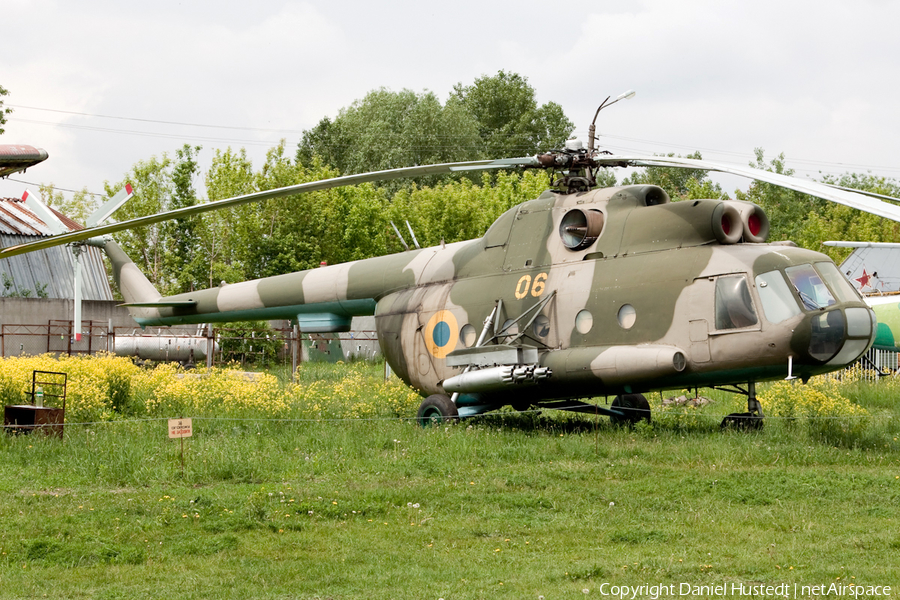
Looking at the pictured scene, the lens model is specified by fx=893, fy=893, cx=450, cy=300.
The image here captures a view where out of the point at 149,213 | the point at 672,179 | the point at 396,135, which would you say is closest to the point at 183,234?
the point at 149,213

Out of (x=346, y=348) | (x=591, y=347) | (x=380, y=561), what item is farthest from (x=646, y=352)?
(x=346, y=348)

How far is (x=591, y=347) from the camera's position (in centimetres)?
1452

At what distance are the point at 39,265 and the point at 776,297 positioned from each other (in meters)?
43.6

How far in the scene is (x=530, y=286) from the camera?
51.4 feet

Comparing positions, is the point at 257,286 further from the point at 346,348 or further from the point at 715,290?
the point at 346,348

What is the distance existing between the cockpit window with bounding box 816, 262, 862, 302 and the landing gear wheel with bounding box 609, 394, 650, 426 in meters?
4.26

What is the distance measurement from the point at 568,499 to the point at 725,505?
1.77m

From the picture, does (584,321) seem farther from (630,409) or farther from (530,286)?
(630,409)

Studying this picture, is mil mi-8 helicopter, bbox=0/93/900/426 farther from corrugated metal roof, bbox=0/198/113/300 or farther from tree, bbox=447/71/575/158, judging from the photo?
tree, bbox=447/71/575/158

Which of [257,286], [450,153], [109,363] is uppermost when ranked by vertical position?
[450,153]

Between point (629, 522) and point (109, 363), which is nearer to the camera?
point (629, 522)

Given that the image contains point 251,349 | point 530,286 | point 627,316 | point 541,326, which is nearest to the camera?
point 627,316

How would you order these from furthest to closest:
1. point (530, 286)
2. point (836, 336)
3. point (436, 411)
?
point (436, 411), point (530, 286), point (836, 336)

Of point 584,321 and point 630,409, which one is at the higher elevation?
point 584,321
